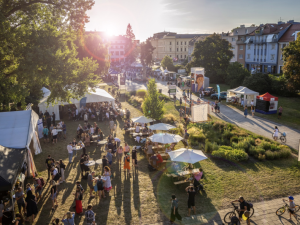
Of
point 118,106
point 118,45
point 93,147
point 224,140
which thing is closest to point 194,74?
point 118,106

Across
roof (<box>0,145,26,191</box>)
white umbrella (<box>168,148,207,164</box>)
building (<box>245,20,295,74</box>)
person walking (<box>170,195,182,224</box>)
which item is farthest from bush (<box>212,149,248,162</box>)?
building (<box>245,20,295,74</box>)

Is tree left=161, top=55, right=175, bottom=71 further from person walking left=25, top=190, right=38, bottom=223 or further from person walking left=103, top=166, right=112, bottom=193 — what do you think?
person walking left=25, top=190, right=38, bottom=223

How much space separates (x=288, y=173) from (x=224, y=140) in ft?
18.2

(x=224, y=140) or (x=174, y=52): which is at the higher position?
(x=174, y=52)

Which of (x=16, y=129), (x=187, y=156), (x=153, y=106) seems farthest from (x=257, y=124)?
(x=16, y=129)

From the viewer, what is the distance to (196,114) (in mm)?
22469

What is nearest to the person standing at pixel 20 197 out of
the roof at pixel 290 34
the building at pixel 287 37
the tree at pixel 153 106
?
the tree at pixel 153 106

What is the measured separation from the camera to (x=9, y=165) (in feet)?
31.0

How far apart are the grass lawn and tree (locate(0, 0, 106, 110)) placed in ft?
16.6

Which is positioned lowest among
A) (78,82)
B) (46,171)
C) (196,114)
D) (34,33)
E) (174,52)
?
(46,171)

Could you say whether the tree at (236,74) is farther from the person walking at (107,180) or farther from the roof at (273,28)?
the person walking at (107,180)

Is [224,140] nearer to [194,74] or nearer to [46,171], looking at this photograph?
[46,171]

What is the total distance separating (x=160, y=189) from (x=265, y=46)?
52094mm

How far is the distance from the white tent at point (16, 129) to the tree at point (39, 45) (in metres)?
1.12
